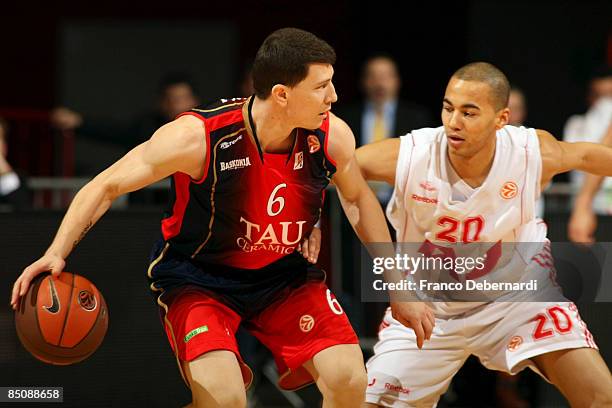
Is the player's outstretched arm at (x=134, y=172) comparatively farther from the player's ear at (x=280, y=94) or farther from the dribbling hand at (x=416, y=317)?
the dribbling hand at (x=416, y=317)

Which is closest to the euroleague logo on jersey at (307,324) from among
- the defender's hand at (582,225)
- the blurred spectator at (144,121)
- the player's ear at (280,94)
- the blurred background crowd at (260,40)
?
the player's ear at (280,94)

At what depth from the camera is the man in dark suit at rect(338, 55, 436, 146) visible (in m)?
8.33

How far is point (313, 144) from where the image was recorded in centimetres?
515

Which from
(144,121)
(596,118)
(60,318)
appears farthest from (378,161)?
(596,118)

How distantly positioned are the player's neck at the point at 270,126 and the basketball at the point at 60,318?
1.08 m

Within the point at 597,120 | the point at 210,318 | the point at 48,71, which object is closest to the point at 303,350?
the point at 210,318

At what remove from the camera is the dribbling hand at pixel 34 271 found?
15.2ft

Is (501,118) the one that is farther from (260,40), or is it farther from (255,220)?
(260,40)

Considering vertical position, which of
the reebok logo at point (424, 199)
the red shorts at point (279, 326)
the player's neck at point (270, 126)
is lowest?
the red shorts at point (279, 326)

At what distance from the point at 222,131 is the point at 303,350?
1121 mm

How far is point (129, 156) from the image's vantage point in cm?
498

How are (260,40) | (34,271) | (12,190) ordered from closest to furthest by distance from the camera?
(34,271)
(12,190)
(260,40)

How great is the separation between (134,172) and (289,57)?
34.7 inches

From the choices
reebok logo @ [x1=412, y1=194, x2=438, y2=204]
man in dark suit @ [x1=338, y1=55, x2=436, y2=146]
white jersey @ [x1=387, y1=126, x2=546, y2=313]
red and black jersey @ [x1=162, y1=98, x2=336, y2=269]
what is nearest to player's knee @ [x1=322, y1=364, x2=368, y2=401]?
red and black jersey @ [x1=162, y1=98, x2=336, y2=269]
